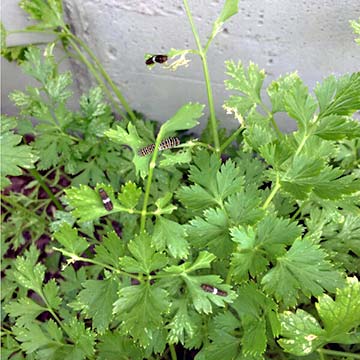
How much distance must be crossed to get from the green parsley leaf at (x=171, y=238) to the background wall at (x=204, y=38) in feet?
1.68

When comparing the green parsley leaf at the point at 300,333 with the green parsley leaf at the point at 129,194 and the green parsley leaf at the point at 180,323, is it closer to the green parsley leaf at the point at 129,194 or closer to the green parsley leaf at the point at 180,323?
the green parsley leaf at the point at 180,323

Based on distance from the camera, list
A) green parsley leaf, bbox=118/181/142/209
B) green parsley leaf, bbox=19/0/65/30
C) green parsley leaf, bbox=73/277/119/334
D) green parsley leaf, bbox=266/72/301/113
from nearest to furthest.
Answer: green parsley leaf, bbox=118/181/142/209
green parsley leaf, bbox=73/277/119/334
green parsley leaf, bbox=266/72/301/113
green parsley leaf, bbox=19/0/65/30

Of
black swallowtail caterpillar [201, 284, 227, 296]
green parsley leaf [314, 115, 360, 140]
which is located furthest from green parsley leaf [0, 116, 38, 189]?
green parsley leaf [314, 115, 360, 140]

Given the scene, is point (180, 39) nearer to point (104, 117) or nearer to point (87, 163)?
point (104, 117)

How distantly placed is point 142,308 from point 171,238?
0.11 meters

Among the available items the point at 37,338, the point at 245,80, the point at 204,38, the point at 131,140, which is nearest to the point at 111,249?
the point at 131,140

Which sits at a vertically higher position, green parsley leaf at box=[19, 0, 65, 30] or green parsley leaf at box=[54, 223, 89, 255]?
green parsley leaf at box=[19, 0, 65, 30]

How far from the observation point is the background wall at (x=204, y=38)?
0.98 meters

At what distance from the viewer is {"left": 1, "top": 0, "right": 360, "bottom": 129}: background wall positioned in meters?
0.98

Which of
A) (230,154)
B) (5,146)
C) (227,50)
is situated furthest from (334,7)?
(5,146)

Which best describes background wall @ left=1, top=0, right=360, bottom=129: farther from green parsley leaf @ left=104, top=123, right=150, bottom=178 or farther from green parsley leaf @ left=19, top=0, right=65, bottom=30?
green parsley leaf @ left=104, top=123, right=150, bottom=178

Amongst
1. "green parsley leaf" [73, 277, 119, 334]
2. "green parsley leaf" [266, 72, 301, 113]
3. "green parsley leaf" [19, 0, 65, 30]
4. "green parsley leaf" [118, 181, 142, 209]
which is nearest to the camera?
"green parsley leaf" [118, 181, 142, 209]

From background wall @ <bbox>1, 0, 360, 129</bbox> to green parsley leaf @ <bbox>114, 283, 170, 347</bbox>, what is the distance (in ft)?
1.96

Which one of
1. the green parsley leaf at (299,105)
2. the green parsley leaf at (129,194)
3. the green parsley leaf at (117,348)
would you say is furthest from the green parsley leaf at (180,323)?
the green parsley leaf at (299,105)
